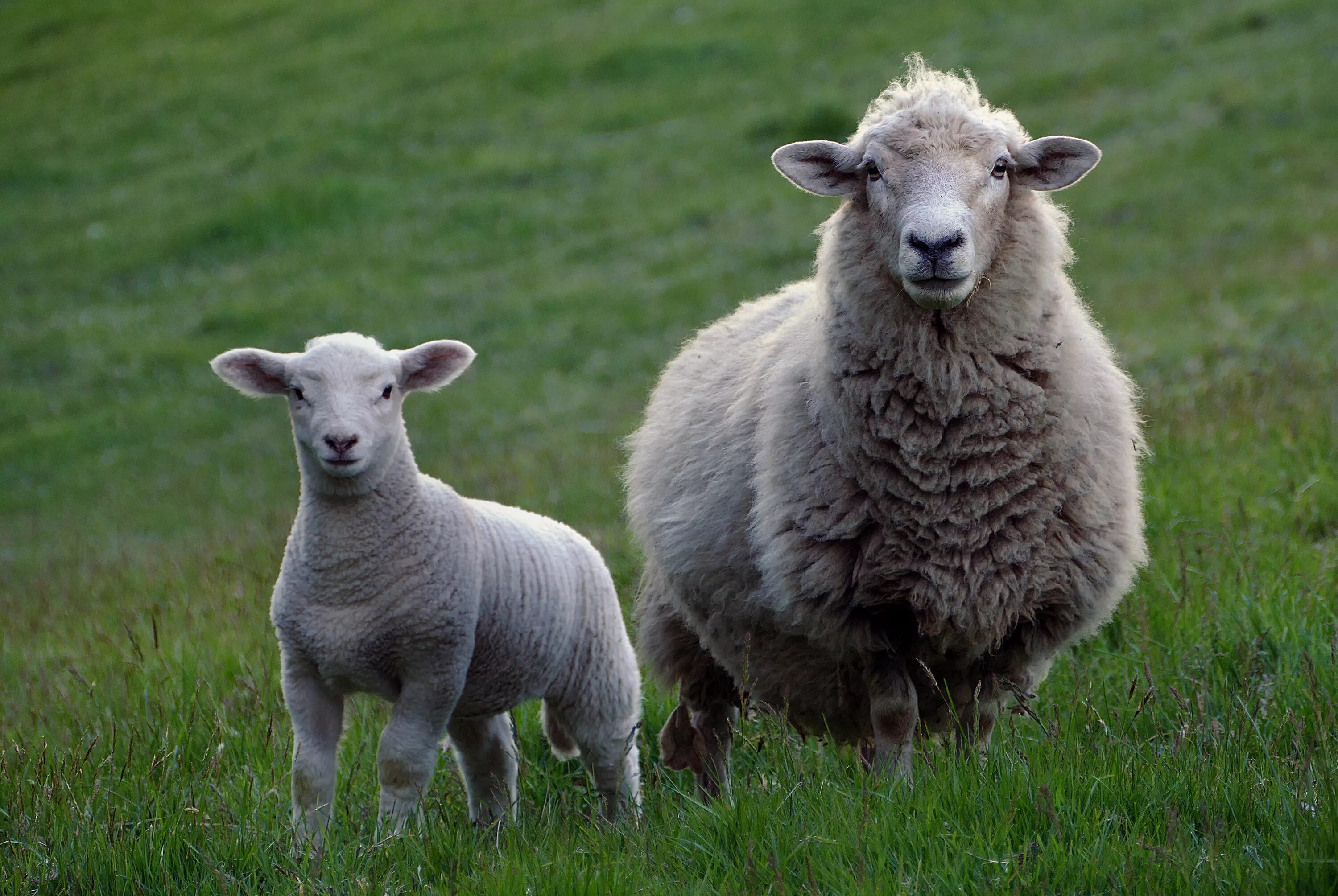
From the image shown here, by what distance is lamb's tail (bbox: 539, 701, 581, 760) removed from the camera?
396cm

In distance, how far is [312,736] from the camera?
10.9ft

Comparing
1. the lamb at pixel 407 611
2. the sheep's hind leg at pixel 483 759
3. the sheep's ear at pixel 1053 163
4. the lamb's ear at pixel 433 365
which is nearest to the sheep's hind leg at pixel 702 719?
the lamb at pixel 407 611

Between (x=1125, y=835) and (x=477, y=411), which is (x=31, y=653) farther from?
(x=477, y=411)

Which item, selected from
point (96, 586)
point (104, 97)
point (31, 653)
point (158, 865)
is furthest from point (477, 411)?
point (104, 97)

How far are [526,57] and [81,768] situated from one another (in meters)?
17.9

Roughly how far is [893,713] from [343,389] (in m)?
1.58

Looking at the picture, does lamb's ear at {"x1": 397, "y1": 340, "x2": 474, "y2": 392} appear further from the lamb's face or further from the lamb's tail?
the lamb's tail

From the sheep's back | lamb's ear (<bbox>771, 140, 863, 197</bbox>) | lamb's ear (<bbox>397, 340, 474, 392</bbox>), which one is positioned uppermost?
lamb's ear (<bbox>771, 140, 863, 197</bbox>)

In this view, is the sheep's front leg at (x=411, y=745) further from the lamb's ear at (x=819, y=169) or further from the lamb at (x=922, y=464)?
the lamb's ear at (x=819, y=169)

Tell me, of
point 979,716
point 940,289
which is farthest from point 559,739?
point 940,289

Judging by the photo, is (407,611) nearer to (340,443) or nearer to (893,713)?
(340,443)

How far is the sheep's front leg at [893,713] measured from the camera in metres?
3.26

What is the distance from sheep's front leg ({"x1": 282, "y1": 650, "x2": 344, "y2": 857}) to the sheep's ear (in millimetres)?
2249

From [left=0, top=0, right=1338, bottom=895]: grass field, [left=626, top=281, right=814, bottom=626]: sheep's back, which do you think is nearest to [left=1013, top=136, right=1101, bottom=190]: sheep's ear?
[left=626, top=281, right=814, bottom=626]: sheep's back
